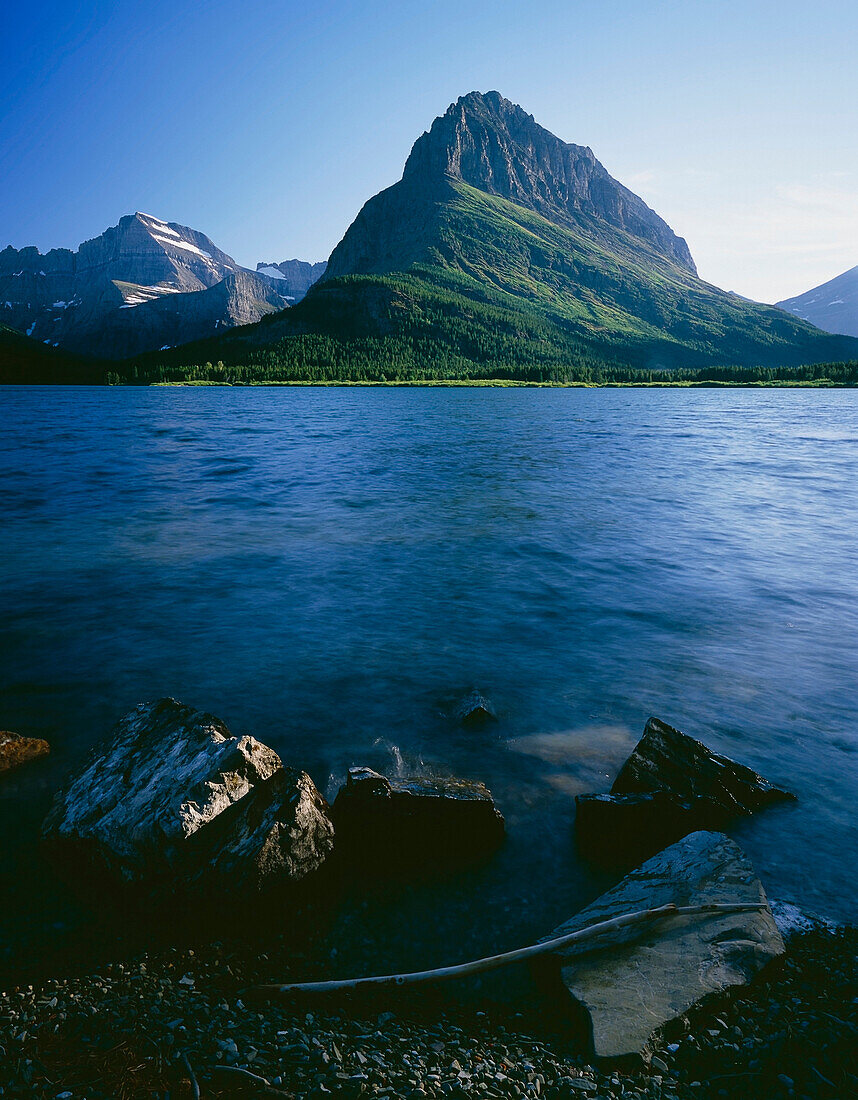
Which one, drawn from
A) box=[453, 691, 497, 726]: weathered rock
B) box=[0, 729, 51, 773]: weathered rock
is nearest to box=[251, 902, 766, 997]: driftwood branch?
box=[453, 691, 497, 726]: weathered rock

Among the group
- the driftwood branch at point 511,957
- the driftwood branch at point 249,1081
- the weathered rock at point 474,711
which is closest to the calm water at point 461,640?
the weathered rock at point 474,711

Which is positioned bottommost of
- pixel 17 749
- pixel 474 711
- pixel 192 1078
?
pixel 474 711

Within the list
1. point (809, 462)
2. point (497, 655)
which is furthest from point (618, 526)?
point (809, 462)

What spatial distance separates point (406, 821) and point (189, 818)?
8.50 feet

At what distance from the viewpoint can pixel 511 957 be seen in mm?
5750

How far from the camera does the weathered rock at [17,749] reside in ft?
Answer: 30.1

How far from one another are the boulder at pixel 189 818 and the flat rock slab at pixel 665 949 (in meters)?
3.14

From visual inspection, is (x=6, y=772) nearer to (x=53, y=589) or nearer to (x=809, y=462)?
(x=53, y=589)

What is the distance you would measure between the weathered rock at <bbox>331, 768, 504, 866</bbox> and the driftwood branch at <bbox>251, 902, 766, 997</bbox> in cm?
175

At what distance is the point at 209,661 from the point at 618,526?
18.9 m

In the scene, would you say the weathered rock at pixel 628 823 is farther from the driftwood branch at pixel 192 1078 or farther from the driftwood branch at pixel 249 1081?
the driftwood branch at pixel 192 1078

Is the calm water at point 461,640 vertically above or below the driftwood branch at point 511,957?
below

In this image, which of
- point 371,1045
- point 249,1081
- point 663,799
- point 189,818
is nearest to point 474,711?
point 663,799

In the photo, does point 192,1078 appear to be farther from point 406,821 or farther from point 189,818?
point 406,821
